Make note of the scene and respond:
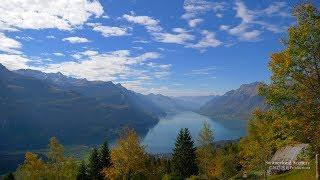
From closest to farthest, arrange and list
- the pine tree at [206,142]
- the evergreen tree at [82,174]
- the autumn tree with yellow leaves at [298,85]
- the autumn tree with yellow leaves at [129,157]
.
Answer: the autumn tree with yellow leaves at [298,85] → the autumn tree with yellow leaves at [129,157] → the pine tree at [206,142] → the evergreen tree at [82,174]

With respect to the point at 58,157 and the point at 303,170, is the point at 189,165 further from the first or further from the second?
the point at 303,170

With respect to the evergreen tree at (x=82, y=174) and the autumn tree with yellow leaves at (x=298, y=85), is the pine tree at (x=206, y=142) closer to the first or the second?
the evergreen tree at (x=82, y=174)

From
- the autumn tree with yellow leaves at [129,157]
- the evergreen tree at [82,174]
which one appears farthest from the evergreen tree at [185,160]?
the autumn tree with yellow leaves at [129,157]

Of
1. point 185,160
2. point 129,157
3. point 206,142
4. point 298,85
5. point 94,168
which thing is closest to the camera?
point 298,85

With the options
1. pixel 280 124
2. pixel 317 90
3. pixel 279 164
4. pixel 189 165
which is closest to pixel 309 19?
pixel 317 90

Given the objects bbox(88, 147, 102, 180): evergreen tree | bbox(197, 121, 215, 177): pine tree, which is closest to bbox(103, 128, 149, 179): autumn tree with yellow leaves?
bbox(197, 121, 215, 177): pine tree

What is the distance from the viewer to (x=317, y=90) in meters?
25.7

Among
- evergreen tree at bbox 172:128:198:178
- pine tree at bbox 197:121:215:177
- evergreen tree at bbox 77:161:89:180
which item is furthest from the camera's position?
evergreen tree at bbox 172:128:198:178

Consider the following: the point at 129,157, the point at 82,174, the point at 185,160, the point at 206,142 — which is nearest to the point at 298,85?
the point at 129,157

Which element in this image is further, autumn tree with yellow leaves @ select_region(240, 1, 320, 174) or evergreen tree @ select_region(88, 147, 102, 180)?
evergreen tree @ select_region(88, 147, 102, 180)

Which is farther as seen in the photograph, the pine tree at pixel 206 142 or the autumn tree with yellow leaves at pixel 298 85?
the pine tree at pixel 206 142

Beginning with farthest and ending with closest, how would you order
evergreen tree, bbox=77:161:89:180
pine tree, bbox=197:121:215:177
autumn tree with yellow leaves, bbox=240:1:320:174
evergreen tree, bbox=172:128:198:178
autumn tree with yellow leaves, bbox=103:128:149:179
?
evergreen tree, bbox=172:128:198:178, evergreen tree, bbox=77:161:89:180, pine tree, bbox=197:121:215:177, autumn tree with yellow leaves, bbox=103:128:149:179, autumn tree with yellow leaves, bbox=240:1:320:174

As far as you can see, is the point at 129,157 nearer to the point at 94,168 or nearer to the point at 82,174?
the point at 94,168

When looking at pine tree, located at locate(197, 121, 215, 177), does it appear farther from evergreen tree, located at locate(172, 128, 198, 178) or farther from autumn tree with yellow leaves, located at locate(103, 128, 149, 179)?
autumn tree with yellow leaves, located at locate(103, 128, 149, 179)
